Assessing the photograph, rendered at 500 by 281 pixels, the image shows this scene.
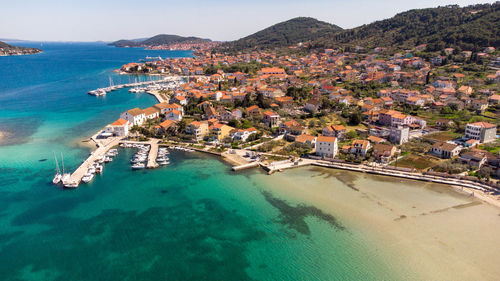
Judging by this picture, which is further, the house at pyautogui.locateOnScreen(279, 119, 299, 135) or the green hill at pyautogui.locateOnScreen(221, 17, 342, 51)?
the green hill at pyautogui.locateOnScreen(221, 17, 342, 51)

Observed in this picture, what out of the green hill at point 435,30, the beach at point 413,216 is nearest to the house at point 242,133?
the beach at point 413,216

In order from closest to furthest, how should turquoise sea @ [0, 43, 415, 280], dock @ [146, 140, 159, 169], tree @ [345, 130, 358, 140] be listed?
turquoise sea @ [0, 43, 415, 280] → dock @ [146, 140, 159, 169] → tree @ [345, 130, 358, 140]

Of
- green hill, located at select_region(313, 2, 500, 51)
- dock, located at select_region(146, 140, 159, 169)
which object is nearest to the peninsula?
green hill, located at select_region(313, 2, 500, 51)

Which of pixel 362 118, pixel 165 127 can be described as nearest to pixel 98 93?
pixel 165 127

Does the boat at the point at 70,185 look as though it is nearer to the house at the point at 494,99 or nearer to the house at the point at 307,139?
the house at the point at 307,139

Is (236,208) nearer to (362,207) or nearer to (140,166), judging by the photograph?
(362,207)

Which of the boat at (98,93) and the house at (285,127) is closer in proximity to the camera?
the house at (285,127)

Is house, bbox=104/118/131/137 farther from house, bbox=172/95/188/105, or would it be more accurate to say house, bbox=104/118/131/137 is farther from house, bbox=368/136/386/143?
house, bbox=368/136/386/143
